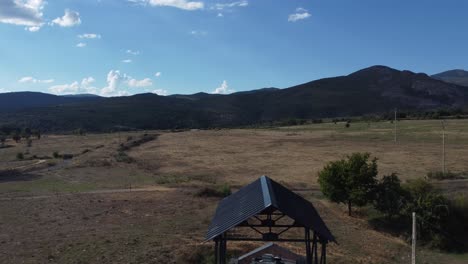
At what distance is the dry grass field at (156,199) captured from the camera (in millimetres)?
21141

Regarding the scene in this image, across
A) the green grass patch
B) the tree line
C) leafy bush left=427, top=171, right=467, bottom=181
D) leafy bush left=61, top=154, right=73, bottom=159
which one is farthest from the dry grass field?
leafy bush left=427, top=171, right=467, bottom=181

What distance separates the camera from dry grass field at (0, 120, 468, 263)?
69.4 ft

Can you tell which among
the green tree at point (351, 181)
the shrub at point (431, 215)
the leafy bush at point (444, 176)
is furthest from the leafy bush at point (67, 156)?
the shrub at point (431, 215)

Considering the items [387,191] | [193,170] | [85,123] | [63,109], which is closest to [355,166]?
[387,191]

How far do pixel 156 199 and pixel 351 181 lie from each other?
42.2 feet

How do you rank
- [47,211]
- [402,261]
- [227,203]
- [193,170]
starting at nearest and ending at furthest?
[227,203] < [402,261] < [47,211] < [193,170]

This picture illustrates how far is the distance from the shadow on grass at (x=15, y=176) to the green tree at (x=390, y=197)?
32.0 meters

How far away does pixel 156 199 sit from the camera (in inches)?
1326

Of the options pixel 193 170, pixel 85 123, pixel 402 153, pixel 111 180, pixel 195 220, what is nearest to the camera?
pixel 195 220

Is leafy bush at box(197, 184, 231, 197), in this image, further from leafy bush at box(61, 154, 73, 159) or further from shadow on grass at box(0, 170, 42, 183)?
leafy bush at box(61, 154, 73, 159)

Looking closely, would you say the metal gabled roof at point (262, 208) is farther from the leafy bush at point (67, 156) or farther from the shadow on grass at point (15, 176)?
the leafy bush at point (67, 156)

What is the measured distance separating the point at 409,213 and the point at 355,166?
455cm

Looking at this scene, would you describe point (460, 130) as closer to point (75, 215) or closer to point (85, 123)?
point (75, 215)

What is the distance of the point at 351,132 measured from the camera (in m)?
106
